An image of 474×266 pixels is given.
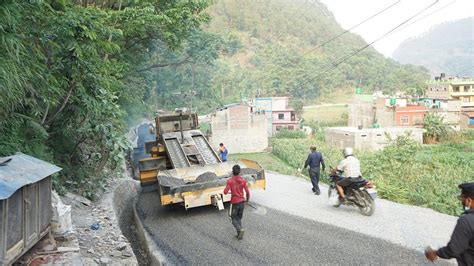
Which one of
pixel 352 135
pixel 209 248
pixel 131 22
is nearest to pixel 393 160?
pixel 352 135

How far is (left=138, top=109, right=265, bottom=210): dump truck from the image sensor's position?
876 centimetres

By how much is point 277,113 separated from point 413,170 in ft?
102

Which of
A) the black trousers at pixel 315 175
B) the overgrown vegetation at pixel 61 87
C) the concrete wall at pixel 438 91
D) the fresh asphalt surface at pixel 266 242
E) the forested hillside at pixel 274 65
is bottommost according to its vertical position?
the fresh asphalt surface at pixel 266 242

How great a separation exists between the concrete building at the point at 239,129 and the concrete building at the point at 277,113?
11.1m

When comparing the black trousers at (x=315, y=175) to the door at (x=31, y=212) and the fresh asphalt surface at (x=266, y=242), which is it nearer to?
the fresh asphalt surface at (x=266, y=242)

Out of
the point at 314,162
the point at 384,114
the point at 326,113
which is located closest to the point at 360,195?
the point at 314,162

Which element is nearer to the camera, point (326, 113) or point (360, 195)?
point (360, 195)

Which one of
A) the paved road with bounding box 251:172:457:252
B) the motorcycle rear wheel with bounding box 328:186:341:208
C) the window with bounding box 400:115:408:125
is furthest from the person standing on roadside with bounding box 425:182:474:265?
the window with bounding box 400:115:408:125

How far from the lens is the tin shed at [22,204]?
14.9 feet

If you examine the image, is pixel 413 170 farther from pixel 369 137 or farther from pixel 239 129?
pixel 239 129

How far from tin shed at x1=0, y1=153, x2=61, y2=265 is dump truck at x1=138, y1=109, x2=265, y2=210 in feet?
9.78

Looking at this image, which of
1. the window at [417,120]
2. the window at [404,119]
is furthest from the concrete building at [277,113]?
the window at [417,120]

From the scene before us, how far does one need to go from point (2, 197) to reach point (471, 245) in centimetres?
470

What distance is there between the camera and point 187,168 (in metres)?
9.91
